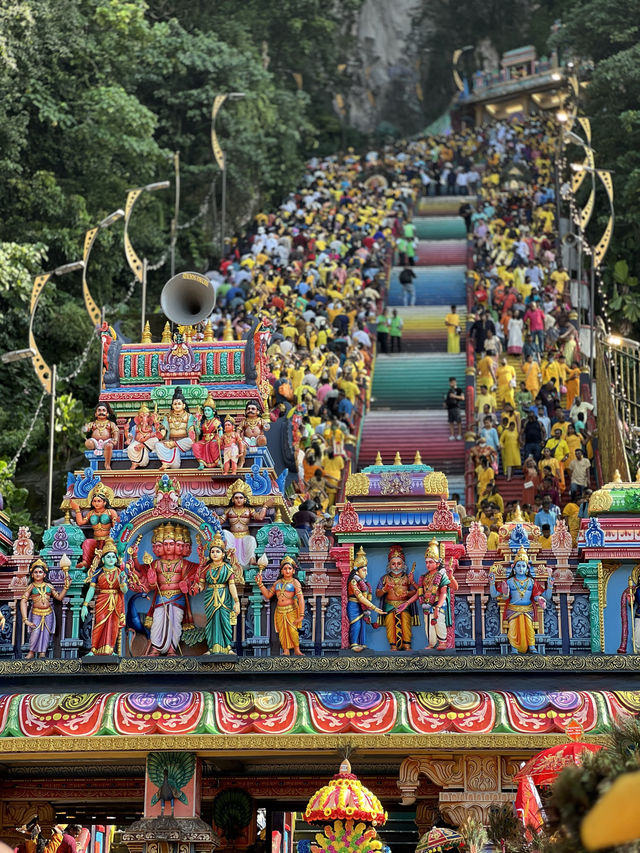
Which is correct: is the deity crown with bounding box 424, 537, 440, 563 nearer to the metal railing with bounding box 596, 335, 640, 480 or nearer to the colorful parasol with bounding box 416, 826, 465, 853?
the colorful parasol with bounding box 416, 826, 465, 853

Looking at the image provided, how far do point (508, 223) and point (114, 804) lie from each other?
29.1 metres

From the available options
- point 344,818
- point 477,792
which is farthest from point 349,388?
point 344,818

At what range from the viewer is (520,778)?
18.0 metres

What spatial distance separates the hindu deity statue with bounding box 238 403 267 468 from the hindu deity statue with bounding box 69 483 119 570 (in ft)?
7.27

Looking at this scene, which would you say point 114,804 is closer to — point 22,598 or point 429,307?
point 22,598

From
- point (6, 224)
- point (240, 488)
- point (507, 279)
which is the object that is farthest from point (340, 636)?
point (6, 224)

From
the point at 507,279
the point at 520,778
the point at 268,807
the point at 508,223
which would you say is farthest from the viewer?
the point at 508,223

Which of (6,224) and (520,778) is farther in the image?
(6,224)

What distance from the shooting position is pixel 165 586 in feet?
69.8

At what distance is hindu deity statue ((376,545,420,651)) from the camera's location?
20.8 metres

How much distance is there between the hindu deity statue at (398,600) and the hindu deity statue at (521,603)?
1166mm

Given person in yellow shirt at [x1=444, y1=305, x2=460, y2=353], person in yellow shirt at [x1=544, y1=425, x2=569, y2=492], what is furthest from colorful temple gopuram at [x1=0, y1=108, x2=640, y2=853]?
person in yellow shirt at [x1=444, y1=305, x2=460, y2=353]

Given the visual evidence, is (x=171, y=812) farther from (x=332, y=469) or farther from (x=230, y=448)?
(x=332, y=469)

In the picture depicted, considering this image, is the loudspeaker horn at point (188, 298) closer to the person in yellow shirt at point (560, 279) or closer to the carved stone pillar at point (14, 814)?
the carved stone pillar at point (14, 814)
